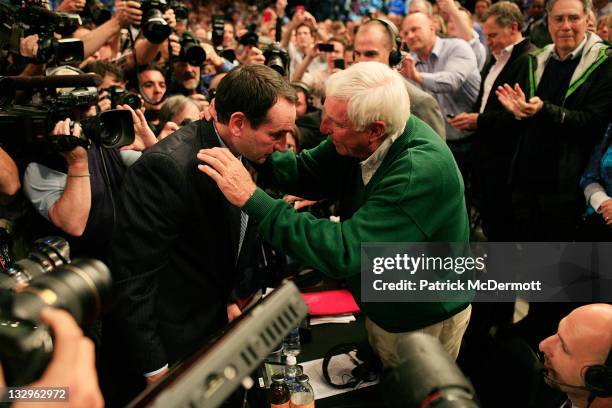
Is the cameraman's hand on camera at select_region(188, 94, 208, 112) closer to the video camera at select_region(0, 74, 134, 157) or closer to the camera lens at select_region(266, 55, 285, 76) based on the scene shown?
the camera lens at select_region(266, 55, 285, 76)

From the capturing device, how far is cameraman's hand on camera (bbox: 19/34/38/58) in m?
2.11

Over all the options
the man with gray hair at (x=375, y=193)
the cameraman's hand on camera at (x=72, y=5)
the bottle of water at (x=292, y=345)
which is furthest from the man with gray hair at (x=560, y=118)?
the cameraman's hand on camera at (x=72, y=5)

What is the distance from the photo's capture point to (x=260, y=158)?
1.70 meters

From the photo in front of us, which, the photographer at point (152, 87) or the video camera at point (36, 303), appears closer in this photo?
the video camera at point (36, 303)

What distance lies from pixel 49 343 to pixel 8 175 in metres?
1.21

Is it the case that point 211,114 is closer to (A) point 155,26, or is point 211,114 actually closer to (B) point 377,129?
(B) point 377,129

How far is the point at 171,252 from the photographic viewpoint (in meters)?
1.63

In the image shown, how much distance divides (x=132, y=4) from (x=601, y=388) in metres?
2.55

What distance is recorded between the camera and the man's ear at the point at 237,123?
157 centimetres

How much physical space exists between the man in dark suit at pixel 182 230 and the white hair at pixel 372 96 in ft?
0.57

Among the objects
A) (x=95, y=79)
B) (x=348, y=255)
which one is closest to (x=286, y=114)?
(x=348, y=255)

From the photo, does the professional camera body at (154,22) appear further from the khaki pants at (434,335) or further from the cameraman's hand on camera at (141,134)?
the khaki pants at (434,335)

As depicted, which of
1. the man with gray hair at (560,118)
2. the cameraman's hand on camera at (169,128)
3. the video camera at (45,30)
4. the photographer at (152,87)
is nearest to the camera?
the video camera at (45,30)

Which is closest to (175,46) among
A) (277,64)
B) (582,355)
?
(277,64)
